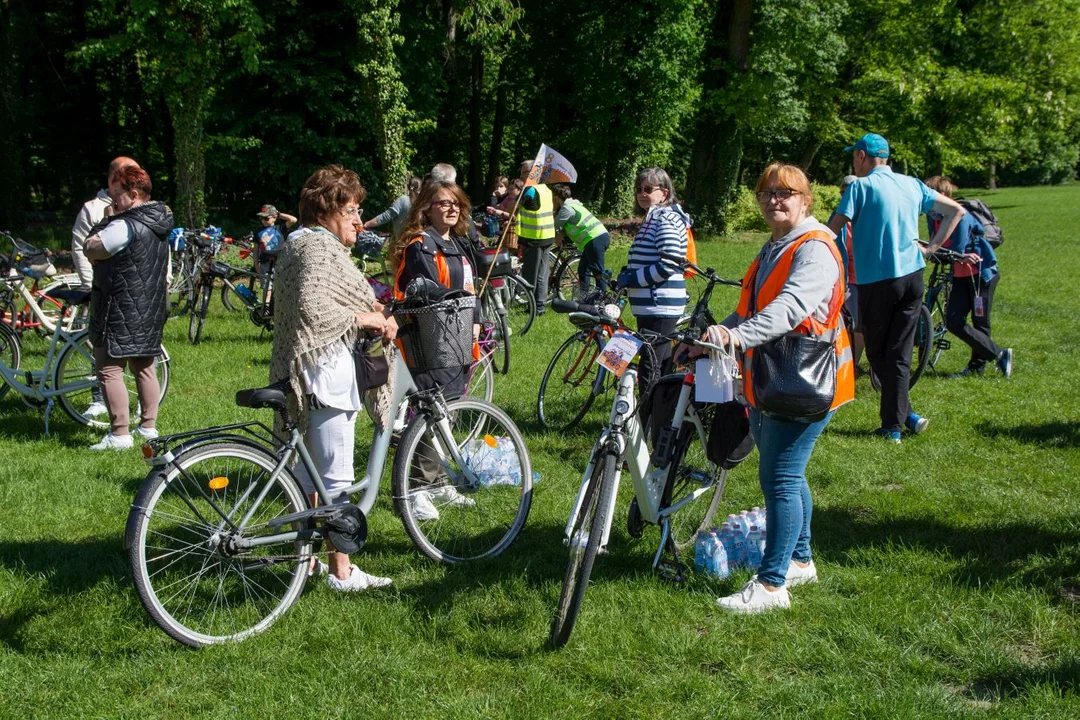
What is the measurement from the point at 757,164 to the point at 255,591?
4473 centimetres

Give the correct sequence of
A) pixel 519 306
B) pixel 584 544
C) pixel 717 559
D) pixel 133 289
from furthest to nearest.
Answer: pixel 519 306 < pixel 133 289 < pixel 717 559 < pixel 584 544

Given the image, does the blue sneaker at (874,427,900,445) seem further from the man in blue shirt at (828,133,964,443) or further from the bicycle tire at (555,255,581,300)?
the bicycle tire at (555,255,581,300)

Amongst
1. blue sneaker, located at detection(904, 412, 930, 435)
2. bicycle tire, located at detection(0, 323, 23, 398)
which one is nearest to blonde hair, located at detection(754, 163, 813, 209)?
blue sneaker, located at detection(904, 412, 930, 435)

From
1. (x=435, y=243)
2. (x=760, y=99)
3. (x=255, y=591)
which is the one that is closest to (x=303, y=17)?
(x=760, y=99)

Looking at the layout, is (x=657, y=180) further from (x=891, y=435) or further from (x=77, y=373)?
(x=77, y=373)

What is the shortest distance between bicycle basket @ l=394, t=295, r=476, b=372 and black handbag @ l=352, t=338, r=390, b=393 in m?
0.50

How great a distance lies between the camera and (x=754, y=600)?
404cm

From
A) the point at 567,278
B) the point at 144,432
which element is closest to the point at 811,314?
the point at 144,432

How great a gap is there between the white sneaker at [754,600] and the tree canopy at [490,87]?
14.2m

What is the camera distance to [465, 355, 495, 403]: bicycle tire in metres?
6.95

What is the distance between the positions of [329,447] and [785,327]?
6.63ft

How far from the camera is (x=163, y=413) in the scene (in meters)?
7.43

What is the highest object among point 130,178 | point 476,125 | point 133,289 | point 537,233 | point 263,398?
point 476,125

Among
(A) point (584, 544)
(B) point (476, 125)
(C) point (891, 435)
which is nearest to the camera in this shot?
(A) point (584, 544)
